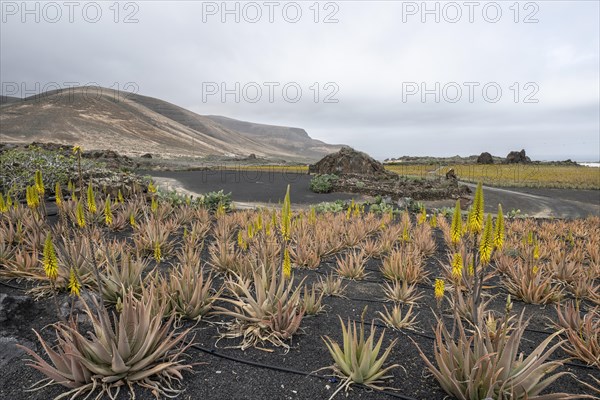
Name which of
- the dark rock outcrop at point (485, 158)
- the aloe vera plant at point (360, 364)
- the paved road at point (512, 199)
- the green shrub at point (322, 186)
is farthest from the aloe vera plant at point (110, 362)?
the dark rock outcrop at point (485, 158)

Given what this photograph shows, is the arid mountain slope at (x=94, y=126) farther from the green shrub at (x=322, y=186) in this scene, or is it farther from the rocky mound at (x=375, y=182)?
the green shrub at (x=322, y=186)

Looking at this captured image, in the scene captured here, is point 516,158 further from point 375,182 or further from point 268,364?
point 268,364

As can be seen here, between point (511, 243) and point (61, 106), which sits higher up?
point (61, 106)

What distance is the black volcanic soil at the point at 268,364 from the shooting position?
2641 mm

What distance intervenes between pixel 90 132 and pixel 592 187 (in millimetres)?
102279

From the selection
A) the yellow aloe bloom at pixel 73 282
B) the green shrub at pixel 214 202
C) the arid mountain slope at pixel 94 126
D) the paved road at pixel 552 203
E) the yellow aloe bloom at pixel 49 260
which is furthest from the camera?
the arid mountain slope at pixel 94 126

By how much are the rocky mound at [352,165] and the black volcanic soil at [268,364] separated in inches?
1019

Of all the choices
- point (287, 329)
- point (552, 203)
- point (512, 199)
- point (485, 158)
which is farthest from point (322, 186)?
point (485, 158)

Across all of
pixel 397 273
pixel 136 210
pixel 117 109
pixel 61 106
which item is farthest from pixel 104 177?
pixel 117 109

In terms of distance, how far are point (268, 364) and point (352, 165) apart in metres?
28.2

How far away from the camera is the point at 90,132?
90062 millimetres

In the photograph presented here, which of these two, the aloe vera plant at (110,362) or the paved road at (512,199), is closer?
the aloe vera plant at (110,362)

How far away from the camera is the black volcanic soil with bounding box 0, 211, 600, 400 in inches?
104

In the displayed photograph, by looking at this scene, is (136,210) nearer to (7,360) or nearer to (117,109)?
(7,360)
